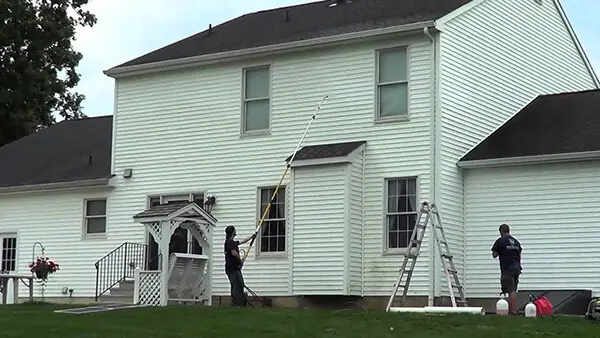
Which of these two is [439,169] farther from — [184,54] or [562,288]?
[184,54]

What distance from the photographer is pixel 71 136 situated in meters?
33.0

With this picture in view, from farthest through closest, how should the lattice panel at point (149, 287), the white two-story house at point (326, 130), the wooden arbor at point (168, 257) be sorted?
the white two-story house at point (326, 130)
the lattice panel at point (149, 287)
the wooden arbor at point (168, 257)

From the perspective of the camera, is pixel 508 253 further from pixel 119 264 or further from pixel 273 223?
pixel 119 264

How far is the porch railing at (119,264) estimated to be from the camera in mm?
26641

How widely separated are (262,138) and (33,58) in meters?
22.7

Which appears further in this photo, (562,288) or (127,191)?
(127,191)

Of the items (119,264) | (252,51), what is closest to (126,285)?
(119,264)

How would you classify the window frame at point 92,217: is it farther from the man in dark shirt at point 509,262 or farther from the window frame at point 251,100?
the man in dark shirt at point 509,262

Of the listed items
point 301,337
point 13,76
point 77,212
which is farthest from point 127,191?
point 13,76

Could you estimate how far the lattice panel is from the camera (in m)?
22.1

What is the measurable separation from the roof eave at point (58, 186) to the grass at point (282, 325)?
9522 millimetres

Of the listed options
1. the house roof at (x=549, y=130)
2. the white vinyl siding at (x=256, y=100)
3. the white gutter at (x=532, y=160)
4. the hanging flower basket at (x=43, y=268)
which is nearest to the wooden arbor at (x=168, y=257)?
the white vinyl siding at (x=256, y=100)

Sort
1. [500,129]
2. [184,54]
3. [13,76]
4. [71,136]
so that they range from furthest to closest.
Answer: [13,76]
[71,136]
[184,54]
[500,129]

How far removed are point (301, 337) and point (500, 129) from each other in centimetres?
1158
